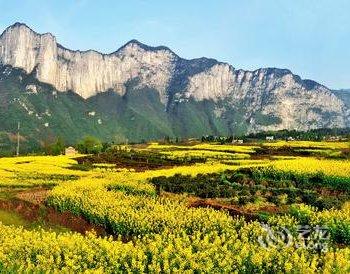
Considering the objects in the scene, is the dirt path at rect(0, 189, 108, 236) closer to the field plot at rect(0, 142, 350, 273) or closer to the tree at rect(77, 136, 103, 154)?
the field plot at rect(0, 142, 350, 273)

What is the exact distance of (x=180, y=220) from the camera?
36.4m

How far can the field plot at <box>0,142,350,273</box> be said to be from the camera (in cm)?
2405

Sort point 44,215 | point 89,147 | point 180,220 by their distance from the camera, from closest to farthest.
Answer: point 180,220 < point 44,215 < point 89,147

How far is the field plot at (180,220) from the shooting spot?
24.0 m

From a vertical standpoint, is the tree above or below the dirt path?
above

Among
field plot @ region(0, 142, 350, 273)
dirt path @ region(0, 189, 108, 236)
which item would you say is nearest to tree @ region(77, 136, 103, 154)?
field plot @ region(0, 142, 350, 273)

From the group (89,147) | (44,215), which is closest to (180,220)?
(44,215)

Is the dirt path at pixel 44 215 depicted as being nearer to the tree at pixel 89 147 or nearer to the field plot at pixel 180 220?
the field plot at pixel 180 220

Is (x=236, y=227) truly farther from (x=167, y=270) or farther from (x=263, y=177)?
(x=263, y=177)

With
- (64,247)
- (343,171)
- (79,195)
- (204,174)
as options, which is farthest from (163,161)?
(64,247)

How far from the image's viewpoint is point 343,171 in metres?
63.8

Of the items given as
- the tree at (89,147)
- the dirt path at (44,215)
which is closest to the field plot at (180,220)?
the dirt path at (44,215)

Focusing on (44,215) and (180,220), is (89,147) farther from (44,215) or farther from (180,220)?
(180,220)

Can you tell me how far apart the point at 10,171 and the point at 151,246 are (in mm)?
55611
